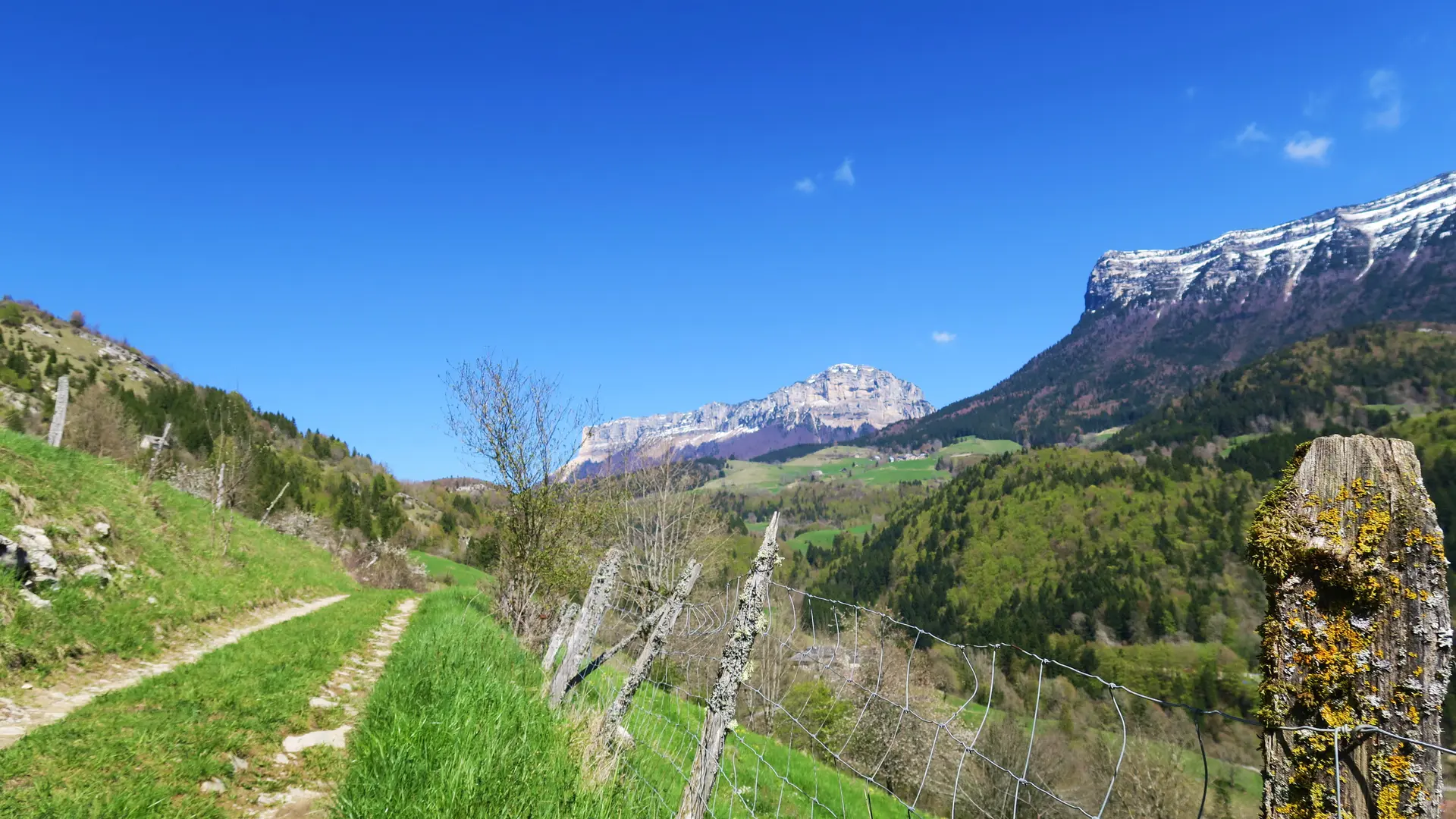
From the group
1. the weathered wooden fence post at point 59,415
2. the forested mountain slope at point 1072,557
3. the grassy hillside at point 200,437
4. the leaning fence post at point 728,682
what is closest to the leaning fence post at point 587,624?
the leaning fence post at point 728,682

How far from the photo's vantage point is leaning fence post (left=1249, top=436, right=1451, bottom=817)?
1.96 metres

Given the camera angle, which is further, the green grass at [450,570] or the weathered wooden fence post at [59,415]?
the green grass at [450,570]

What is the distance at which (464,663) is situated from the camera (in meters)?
7.07

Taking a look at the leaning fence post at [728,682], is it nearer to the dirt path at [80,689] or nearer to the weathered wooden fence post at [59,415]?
the dirt path at [80,689]

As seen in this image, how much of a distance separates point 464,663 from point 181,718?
2.38m

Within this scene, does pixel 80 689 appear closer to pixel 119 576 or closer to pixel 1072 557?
pixel 119 576

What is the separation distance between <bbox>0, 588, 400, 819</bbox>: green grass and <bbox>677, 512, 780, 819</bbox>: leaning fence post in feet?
10.8

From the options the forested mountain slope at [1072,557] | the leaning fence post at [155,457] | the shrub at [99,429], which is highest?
the shrub at [99,429]

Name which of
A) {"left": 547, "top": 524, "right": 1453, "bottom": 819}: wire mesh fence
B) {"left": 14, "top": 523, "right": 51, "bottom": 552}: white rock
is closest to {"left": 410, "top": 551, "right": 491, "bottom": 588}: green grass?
{"left": 547, "top": 524, "right": 1453, "bottom": 819}: wire mesh fence

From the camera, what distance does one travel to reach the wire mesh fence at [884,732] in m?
3.93

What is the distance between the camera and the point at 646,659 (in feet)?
17.8

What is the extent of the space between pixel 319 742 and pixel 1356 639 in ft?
24.7

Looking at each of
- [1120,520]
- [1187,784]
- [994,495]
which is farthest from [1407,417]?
[1187,784]

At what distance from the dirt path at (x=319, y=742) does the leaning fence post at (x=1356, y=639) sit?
5327 mm
